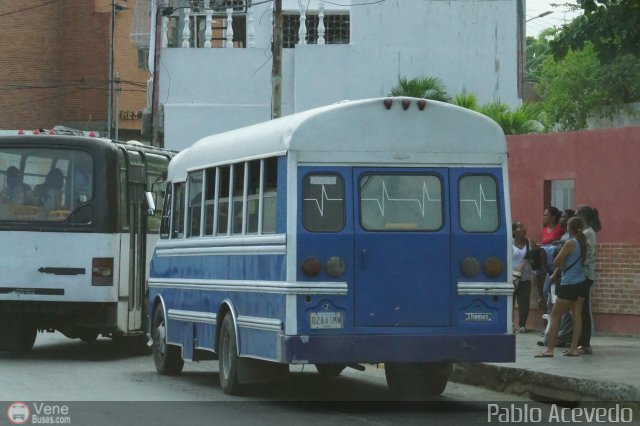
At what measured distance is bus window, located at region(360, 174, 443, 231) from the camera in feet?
41.7

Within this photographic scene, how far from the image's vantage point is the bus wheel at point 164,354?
16250 mm

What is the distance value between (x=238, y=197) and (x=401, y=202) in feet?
6.21

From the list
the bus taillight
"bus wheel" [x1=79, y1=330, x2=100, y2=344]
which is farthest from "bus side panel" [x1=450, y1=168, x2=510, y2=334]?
"bus wheel" [x1=79, y1=330, x2=100, y2=344]

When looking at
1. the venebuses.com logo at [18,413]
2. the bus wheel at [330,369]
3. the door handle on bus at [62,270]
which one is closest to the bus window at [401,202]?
the bus wheel at [330,369]

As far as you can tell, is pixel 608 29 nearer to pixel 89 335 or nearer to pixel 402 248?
pixel 402 248

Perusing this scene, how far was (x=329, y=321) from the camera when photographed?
40.8 feet

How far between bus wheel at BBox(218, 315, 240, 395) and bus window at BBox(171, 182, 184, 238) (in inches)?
81.8

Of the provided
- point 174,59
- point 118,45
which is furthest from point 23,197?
point 118,45

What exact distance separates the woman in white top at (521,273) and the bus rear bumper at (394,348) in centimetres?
748

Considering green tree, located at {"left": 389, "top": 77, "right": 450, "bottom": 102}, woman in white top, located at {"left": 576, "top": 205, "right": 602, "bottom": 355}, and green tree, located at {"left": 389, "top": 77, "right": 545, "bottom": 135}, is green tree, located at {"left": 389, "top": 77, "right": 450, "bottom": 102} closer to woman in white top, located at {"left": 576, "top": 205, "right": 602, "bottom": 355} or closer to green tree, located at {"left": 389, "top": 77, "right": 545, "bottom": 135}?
green tree, located at {"left": 389, "top": 77, "right": 545, "bottom": 135}

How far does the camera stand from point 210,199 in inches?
585

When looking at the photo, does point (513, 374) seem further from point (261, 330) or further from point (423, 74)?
point (423, 74)

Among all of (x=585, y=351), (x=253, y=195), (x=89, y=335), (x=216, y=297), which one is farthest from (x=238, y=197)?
(x=89, y=335)

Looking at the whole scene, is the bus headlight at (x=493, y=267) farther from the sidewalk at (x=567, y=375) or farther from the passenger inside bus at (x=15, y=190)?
the passenger inside bus at (x=15, y=190)
